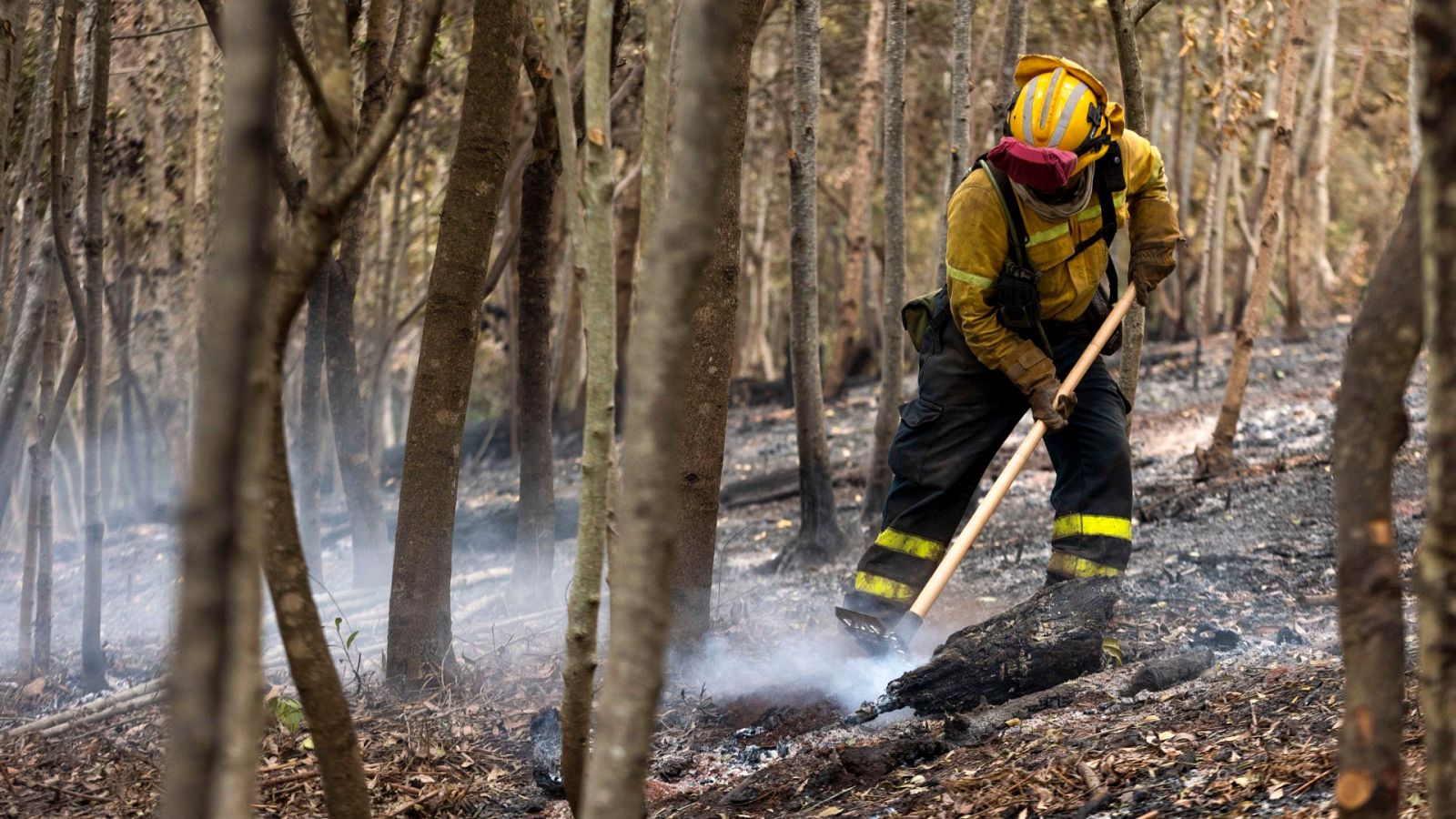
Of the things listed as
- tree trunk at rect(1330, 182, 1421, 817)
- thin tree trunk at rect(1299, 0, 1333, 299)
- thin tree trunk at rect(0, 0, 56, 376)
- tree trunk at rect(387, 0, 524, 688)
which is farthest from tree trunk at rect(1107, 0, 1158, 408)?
thin tree trunk at rect(1299, 0, 1333, 299)

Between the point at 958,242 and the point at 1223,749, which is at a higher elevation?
the point at 958,242

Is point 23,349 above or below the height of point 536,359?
above

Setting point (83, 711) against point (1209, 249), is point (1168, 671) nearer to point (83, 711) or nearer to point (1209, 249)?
point (83, 711)

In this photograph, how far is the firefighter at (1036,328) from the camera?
3984 millimetres

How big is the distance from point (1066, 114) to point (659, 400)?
2.71 meters

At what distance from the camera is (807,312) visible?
6.12m

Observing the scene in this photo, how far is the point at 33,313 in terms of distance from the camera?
17.0 feet

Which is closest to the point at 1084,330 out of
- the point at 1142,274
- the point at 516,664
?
the point at 1142,274

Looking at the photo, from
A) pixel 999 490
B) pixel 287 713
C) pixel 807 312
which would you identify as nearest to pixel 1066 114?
pixel 999 490

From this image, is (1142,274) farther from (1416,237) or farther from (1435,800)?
(1435,800)

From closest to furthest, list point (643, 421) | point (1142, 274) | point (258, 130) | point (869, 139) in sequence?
1. point (258, 130)
2. point (643, 421)
3. point (1142, 274)
4. point (869, 139)

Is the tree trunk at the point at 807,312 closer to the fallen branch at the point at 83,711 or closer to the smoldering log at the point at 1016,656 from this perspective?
the smoldering log at the point at 1016,656

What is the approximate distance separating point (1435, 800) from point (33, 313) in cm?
532

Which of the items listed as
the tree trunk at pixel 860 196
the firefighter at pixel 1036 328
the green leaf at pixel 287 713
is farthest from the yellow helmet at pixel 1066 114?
the tree trunk at pixel 860 196
